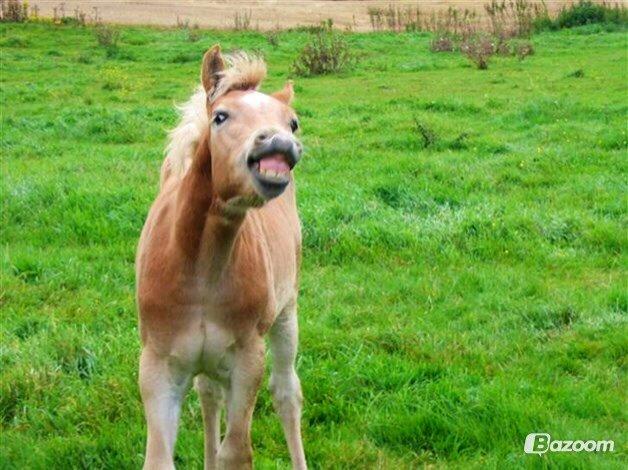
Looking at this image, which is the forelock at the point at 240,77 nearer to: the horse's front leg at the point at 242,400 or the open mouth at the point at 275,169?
the open mouth at the point at 275,169

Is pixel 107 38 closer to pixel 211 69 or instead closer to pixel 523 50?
pixel 523 50

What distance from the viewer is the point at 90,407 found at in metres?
5.30

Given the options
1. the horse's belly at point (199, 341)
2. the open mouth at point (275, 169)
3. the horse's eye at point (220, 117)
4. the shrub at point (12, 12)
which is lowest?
the horse's belly at point (199, 341)

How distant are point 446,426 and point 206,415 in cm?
130

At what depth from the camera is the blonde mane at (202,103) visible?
3.90 m

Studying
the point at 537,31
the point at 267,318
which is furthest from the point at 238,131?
the point at 537,31

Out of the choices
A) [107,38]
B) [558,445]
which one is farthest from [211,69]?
[107,38]

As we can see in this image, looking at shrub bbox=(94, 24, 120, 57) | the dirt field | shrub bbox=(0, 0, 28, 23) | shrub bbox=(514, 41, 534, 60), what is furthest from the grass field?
the dirt field

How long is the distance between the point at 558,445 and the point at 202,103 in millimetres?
2467

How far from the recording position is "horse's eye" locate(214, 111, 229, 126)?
3.66 m

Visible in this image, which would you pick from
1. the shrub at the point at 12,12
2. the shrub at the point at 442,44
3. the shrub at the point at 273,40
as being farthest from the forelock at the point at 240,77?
the shrub at the point at 12,12

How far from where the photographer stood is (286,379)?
4918 mm

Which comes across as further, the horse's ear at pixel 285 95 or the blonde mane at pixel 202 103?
the horse's ear at pixel 285 95

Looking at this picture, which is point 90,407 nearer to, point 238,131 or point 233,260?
point 233,260
